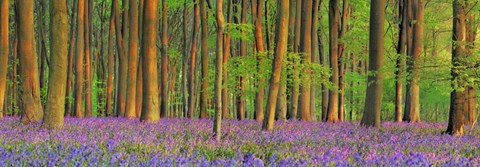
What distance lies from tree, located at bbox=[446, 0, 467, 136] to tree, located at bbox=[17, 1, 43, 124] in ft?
31.7

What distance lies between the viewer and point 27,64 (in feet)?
43.5

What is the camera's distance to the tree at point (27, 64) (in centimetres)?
1275

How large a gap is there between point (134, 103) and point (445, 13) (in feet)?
64.2

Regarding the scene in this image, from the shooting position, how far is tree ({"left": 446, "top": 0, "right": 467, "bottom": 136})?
11508 mm

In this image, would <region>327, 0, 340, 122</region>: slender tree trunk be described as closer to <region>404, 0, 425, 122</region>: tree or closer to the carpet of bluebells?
<region>404, 0, 425, 122</region>: tree

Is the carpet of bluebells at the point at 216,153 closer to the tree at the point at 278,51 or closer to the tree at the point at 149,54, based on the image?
the tree at the point at 278,51

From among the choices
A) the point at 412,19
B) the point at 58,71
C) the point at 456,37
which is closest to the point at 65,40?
the point at 58,71

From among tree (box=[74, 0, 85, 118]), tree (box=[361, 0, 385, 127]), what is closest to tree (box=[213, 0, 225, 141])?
tree (box=[361, 0, 385, 127])

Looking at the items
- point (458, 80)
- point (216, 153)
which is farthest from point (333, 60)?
point (216, 153)

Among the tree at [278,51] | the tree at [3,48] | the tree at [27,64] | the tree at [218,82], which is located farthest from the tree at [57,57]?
the tree at [3,48]

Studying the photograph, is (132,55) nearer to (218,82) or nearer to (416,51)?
(218,82)

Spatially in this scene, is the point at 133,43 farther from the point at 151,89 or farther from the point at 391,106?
the point at 391,106

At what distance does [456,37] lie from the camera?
1368cm

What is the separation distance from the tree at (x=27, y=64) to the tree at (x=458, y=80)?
31.7 feet
